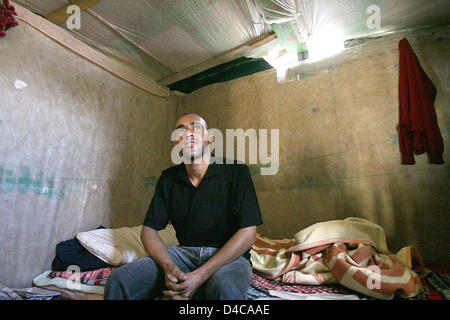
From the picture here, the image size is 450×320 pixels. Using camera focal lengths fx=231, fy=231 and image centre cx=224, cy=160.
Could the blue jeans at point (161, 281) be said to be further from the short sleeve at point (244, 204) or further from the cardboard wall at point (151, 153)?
the cardboard wall at point (151, 153)

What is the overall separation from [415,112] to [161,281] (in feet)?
7.40

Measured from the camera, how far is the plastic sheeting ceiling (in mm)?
1828

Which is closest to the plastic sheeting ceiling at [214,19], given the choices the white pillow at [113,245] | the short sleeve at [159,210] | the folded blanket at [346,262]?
the short sleeve at [159,210]

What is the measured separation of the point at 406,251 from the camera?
59.4 inches

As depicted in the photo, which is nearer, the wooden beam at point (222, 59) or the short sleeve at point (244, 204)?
the short sleeve at point (244, 204)

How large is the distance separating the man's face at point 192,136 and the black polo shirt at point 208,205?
0.14 m

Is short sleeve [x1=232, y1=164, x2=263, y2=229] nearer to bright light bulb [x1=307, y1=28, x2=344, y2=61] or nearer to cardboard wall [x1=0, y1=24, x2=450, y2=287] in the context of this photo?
cardboard wall [x1=0, y1=24, x2=450, y2=287]

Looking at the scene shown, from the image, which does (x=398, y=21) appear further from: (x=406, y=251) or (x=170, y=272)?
(x=170, y=272)

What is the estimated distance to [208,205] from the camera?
4.70 ft

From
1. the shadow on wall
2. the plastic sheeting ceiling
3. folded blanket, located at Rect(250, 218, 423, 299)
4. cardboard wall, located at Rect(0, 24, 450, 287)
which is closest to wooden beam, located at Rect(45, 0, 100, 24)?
the plastic sheeting ceiling

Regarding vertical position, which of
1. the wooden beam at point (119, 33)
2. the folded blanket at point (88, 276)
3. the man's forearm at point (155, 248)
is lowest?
the folded blanket at point (88, 276)

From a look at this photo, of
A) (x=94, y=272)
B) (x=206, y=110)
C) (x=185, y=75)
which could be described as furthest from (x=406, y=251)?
(x=185, y=75)

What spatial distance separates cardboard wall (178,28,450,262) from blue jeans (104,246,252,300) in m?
1.30

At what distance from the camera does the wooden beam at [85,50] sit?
183 cm
